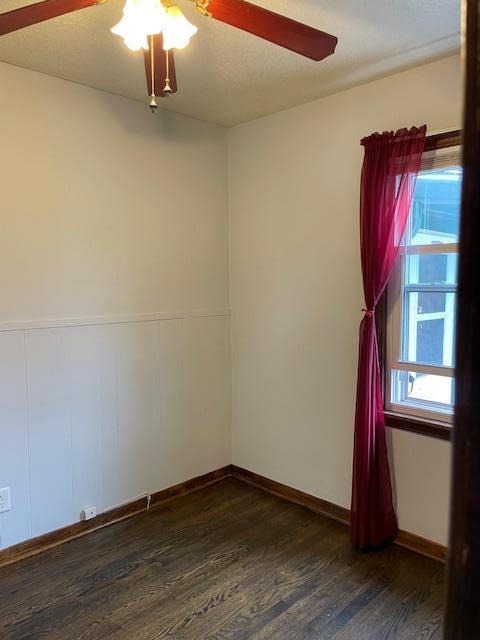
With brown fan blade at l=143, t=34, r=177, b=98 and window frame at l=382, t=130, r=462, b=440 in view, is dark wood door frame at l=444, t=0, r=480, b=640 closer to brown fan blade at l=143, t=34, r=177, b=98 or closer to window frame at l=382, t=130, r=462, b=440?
brown fan blade at l=143, t=34, r=177, b=98

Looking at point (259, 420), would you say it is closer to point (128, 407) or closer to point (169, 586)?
point (128, 407)

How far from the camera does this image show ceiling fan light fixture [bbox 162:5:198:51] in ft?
4.75

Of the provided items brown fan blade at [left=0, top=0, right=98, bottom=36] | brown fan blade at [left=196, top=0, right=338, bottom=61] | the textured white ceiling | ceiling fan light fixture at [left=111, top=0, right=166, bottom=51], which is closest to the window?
the textured white ceiling

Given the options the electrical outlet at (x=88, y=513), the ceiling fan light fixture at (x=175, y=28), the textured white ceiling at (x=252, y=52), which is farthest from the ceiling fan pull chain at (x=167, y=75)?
the electrical outlet at (x=88, y=513)

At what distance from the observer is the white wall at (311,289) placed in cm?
247

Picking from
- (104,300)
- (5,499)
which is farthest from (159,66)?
(5,499)

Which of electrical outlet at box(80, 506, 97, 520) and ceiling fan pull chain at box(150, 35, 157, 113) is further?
electrical outlet at box(80, 506, 97, 520)

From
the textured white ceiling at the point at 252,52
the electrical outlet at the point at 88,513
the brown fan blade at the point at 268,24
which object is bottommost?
the electrical outlet at the point at 88,513

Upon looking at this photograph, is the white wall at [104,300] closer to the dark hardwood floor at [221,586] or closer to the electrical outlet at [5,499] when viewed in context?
the electrical outlet at [5,499]

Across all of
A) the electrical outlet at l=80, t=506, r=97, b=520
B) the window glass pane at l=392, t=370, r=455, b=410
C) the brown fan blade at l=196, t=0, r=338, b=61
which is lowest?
the electrical outlet at l=80, t=506, r=97, b=520

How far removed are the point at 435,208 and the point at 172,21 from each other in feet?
5.25

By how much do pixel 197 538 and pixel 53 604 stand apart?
2.71 feet

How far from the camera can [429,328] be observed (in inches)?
97.0

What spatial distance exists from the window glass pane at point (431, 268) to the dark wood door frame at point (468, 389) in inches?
83.5
